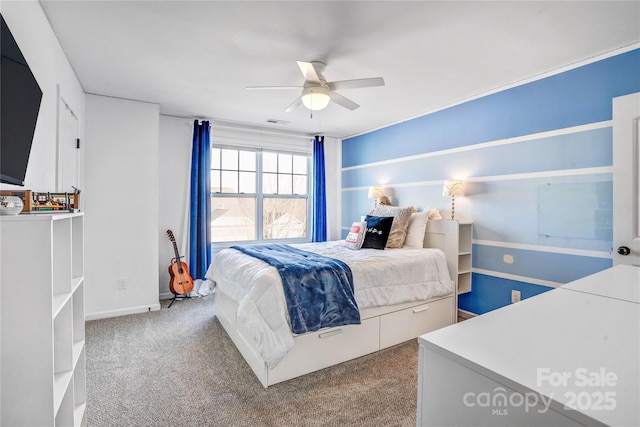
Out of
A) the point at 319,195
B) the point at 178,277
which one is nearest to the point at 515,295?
the point at 319,195

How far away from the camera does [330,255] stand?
2982mm

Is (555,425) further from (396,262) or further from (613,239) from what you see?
(613,239)

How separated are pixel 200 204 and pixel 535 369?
4128 mm

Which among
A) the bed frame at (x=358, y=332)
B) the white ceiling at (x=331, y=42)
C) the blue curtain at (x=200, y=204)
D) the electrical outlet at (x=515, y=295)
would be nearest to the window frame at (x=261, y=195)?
the blue curtain at (x=200, y=204)

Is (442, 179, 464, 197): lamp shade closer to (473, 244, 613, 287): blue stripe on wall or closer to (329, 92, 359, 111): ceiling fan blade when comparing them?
(473, 244, 613, 287): blue stripe on wall

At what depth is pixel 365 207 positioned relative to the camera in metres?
4.92

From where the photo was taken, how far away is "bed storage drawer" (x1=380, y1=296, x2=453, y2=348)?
8.74 feet

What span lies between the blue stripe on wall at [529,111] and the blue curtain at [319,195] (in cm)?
127

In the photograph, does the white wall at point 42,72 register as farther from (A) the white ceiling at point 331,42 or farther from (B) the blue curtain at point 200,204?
(B) the blue curtain at point 200,204

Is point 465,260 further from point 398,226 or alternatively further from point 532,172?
point 532,172

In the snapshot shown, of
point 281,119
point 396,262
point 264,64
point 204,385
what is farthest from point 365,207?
point 204,385

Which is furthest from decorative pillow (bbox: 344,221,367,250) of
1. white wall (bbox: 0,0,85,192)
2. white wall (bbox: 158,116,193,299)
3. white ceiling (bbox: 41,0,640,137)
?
white wall (bbox: 0,0,85,192)

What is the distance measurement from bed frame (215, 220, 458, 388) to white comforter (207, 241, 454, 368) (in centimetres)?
11

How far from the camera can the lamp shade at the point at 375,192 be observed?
4398 millimetres
